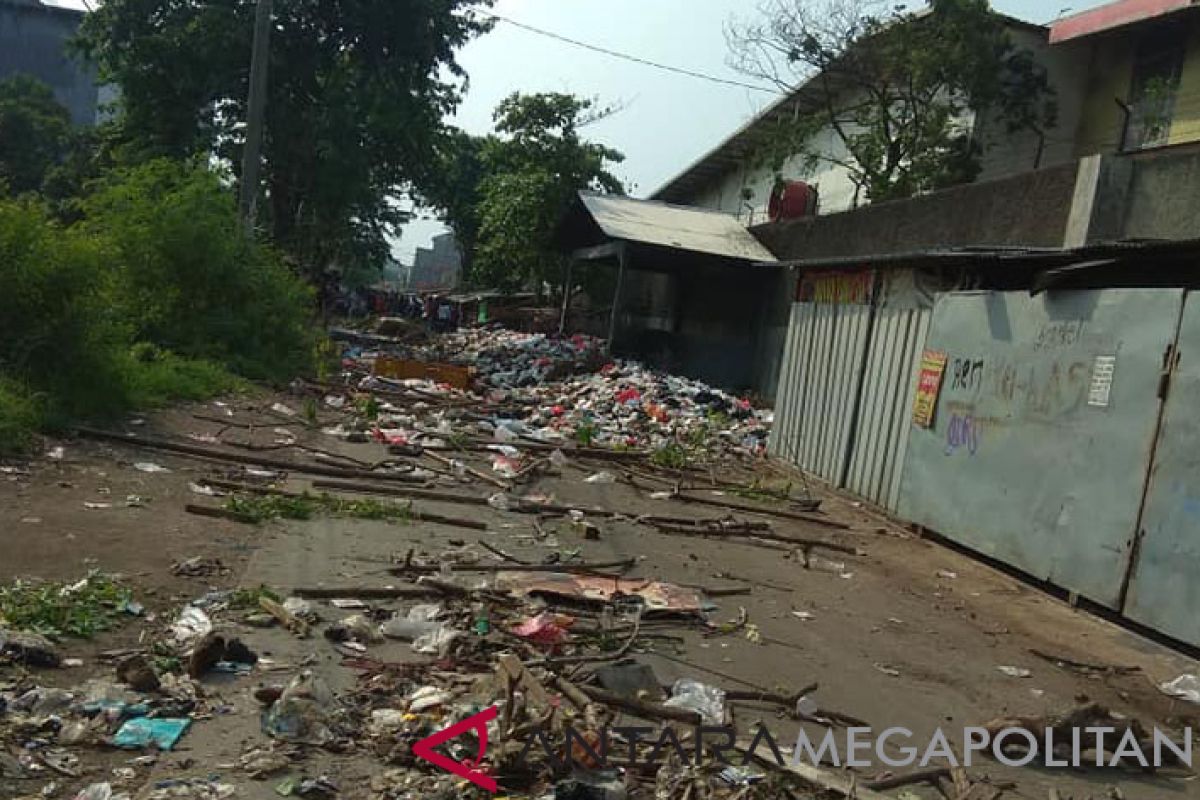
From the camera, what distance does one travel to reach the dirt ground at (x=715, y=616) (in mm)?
3412

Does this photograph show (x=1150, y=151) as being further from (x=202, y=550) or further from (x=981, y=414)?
(x=202, y=550)

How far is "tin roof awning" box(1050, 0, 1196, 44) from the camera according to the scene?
1336cm

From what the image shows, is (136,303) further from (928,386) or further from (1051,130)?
(1051,130)

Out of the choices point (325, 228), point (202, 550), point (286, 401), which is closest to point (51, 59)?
point (325, 228)

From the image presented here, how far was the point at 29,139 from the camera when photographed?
120 feet

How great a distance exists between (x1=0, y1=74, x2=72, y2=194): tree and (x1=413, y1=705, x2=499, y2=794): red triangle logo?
→ 1484 inches

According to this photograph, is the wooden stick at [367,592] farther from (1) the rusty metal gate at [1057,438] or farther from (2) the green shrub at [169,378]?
(2) the green shrub at [169,378]

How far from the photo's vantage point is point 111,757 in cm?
291

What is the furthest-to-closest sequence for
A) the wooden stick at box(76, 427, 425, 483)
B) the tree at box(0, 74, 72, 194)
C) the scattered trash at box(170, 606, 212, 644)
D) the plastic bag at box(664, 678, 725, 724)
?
the tree at box(0, 74, 72, 194) → the wooden stick at box(76, 427, 425, 483) → the scattered trash at box(170, 606, 212, 644) → the plastic bag at box(664, 678, 725, 724)

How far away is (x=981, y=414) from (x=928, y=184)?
10.8m

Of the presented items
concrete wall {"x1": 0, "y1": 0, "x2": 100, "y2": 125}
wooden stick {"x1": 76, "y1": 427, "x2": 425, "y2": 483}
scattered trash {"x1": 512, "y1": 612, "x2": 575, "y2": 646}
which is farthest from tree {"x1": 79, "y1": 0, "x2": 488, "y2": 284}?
concrete wall {"x1": 0, "y1": 0, "x2": 100, "y2": 125}

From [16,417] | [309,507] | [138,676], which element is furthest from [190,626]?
[16,417]

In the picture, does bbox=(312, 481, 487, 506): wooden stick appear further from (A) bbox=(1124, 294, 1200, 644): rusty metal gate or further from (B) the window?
(B) the window

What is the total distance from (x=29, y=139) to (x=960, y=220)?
36.6 metres
